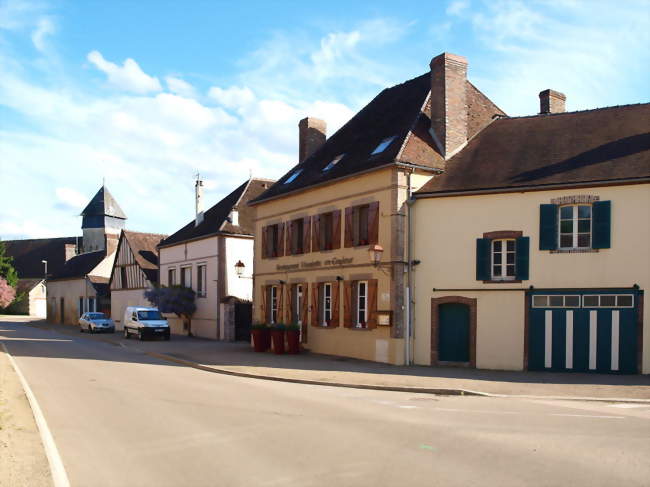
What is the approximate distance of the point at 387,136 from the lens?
2394cm

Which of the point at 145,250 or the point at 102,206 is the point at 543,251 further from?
the point at 102,206

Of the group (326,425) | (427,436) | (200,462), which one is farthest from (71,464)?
(427,436)

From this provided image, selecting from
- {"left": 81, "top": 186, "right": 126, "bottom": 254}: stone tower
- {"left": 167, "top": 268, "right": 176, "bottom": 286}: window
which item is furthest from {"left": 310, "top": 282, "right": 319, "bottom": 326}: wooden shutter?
{"left": 81, "top": 186, "right": 126, "bottom": 254}: stone tower

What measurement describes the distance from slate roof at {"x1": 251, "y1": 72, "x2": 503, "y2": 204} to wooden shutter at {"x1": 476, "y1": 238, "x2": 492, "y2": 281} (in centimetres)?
309

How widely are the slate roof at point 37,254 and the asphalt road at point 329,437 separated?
247 feet

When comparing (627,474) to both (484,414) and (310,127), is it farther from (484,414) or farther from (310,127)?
(310,127)

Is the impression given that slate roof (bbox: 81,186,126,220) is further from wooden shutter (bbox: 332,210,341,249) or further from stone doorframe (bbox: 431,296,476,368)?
stone doorframe (bbox: 431,296,476,368)

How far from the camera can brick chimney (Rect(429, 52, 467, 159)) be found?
22531 millimetres

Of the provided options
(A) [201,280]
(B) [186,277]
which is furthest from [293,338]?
(B) [186,277]

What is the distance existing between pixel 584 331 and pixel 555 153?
5.33 metres

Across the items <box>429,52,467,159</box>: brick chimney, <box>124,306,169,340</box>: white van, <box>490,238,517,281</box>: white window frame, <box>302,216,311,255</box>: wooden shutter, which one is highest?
<box>429,52,467,159</box>: brick chimney

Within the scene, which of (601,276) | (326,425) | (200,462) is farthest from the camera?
(601,276)

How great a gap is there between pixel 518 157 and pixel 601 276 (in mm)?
4544

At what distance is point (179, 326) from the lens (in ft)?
125
